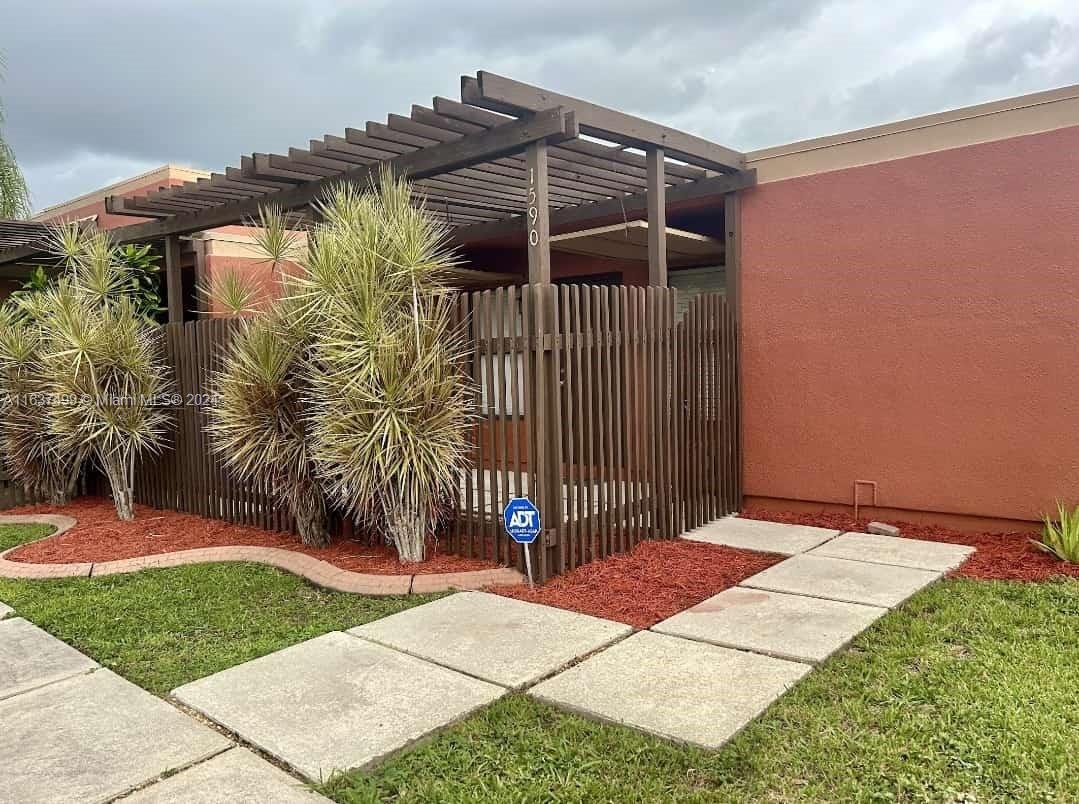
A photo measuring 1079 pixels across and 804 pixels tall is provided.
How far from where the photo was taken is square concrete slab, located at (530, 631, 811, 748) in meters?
3.04

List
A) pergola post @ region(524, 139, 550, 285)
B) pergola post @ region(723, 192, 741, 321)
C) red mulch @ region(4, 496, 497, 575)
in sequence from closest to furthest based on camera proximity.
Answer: pergola post @ region(524, 139, 550, 285), red mulch @ region(4, 496, 497, 575), pergola post @ region(723, 192, 741, 321)

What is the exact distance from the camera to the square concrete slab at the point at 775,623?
383 cm

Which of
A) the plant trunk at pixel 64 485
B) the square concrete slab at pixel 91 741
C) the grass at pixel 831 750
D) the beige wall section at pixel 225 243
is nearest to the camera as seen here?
the grass at pixel 831 750

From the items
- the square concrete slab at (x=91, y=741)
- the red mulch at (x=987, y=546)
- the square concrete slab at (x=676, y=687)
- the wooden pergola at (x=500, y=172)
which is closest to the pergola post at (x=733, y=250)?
the wooden pergola at (x=500, y=172)

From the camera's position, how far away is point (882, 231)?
6.42 metres

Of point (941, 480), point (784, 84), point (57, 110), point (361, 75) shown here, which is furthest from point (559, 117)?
point (57, 110)

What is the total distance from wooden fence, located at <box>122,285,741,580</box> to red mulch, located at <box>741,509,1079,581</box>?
69 centimetres

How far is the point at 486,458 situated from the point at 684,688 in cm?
260

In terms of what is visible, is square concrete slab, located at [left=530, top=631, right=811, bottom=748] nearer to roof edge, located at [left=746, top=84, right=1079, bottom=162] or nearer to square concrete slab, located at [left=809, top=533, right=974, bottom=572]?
square concrete slab, located at [left=809, top=533, right=974, bottom=572]

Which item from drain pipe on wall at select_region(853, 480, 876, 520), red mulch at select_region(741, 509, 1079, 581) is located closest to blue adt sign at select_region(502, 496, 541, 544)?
red mulch at select_region(741, 509, 1079, 581)

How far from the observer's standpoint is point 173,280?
28.3ft

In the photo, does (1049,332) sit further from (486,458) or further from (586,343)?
(486,458)

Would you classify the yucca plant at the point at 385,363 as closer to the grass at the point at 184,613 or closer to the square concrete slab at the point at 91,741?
the grass at the point at 184,613

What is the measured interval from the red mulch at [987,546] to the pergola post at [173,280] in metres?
6.43
